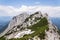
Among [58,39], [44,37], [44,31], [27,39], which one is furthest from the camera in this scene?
[58,39]

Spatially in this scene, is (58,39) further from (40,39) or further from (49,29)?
(40,39)

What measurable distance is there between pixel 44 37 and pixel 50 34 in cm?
1226

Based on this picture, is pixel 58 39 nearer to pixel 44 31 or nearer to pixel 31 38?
pixel 44 31

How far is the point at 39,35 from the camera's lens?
155 metres

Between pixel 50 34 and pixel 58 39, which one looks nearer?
pixel 50 34

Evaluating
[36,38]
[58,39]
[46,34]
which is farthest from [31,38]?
[58,39]

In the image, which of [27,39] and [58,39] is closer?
[27,39]

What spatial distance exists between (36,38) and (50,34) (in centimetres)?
2111

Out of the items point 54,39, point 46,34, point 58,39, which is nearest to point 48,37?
point 46,34

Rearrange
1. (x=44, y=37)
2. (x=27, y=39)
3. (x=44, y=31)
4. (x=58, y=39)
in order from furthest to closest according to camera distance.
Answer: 1. (x=58, y=39)
2. (x=44, y=31)
3. (x=44, y=37)
4. (x=27, y=39)

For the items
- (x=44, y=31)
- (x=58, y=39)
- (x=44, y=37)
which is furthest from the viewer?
(x=58, y=39)

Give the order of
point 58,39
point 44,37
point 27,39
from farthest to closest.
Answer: point 58,39 < point 44,37 < point 27,39

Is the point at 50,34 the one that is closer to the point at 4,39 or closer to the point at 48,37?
the point at 48,37

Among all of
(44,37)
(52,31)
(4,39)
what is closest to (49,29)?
(52,31)
